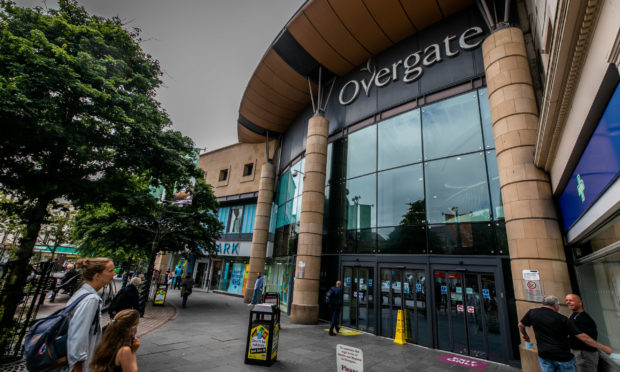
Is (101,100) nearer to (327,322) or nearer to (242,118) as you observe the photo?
(327,322)

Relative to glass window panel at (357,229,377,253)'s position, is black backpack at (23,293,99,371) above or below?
below

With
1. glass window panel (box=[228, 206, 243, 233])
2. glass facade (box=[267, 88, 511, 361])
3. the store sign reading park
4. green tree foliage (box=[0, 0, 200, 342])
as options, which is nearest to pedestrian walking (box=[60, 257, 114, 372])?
green tree foliage (box=[0, 0, 200, 342])

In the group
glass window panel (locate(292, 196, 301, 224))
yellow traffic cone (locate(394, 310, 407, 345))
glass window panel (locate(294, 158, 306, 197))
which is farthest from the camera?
glass window panel (locate(294, 158, 306, 197))

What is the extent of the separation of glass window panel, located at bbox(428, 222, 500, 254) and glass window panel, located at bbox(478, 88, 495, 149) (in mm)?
2723

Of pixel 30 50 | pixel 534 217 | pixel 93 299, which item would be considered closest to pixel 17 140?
pixel 30 50

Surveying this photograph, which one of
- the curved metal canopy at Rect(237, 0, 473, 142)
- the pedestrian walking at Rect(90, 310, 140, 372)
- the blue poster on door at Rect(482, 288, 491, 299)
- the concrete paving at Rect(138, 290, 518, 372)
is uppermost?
the curved metal canopy at Rect(237, 0, 473, 142)

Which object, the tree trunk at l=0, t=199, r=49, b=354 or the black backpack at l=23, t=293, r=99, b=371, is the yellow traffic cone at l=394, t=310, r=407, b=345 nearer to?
the black backpack at l=23, t=293, r=99, b=371

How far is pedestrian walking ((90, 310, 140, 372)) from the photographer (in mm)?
2438

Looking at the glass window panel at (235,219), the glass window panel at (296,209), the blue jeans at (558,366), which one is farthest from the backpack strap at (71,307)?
the glass window panel at (235,219)

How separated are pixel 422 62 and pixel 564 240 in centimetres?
855

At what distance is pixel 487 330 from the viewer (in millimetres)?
8031

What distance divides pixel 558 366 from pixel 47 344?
21.7 feet

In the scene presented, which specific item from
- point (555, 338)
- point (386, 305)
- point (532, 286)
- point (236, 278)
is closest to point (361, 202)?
point (386, 305)

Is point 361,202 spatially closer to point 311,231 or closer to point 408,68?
point 311,231
